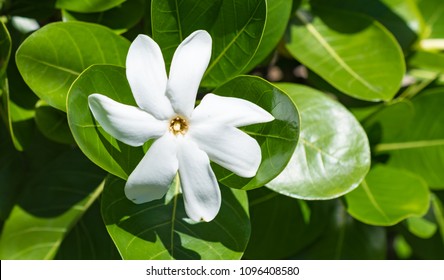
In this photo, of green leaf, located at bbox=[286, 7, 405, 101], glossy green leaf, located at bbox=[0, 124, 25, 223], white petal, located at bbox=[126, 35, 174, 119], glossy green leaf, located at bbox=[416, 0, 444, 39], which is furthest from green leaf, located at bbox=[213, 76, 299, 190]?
glossy green leaf, located at bbox=[416, 0, 444, 39]

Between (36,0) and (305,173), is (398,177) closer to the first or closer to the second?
(305,173)

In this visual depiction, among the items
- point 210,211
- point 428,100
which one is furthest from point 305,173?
point 428,100

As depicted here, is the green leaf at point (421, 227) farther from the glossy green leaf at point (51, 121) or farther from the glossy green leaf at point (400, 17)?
the glossy green leaf at point (51, 121)

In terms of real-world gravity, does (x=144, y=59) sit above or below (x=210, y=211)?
above

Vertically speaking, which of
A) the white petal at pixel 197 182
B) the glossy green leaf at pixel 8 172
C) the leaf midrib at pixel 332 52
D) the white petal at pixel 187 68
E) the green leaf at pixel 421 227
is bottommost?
the green leaf at pixel 421 227

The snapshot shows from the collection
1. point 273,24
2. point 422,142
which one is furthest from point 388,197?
point 273,24

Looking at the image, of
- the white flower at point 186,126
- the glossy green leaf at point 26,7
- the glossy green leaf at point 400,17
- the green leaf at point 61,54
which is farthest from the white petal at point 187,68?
the glossy green leaf at point 400,17
